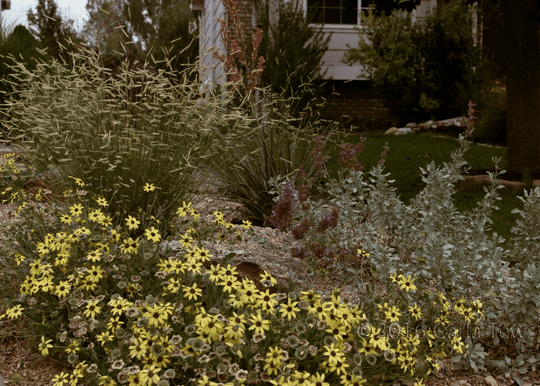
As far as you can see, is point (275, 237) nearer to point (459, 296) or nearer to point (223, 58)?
point (459, 296)

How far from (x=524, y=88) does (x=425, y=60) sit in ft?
20.6

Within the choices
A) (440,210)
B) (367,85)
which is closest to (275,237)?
(440,210)

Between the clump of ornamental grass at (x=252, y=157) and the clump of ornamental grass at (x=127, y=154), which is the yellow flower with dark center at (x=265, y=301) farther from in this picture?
the clump of ornamental grass at (x=252, y=157)

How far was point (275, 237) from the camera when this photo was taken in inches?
153

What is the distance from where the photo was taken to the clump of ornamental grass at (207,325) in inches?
80.5

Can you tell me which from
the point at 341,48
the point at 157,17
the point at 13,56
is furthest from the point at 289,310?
the point at 157,17

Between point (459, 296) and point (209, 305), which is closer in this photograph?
point (209, 305)

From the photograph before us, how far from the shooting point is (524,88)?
7055 mm

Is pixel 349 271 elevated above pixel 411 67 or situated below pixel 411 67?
below

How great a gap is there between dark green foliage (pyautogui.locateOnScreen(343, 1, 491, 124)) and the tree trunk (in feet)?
17.7

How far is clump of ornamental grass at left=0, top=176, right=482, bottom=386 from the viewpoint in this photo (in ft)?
6.71

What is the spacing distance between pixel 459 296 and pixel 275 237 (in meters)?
1.38

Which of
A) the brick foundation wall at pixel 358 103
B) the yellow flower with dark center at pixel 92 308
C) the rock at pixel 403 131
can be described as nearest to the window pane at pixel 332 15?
the brick foundation wall at pixel 358 103

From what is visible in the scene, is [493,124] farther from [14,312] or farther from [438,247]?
[14,312]
